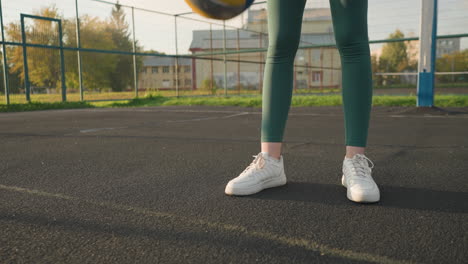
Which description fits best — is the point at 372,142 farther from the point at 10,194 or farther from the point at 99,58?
the point at 99,58

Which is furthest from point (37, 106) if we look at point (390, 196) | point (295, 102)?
point (390, 196)

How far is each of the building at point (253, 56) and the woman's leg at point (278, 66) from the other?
9914mm

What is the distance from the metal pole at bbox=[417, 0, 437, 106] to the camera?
5.42 meters

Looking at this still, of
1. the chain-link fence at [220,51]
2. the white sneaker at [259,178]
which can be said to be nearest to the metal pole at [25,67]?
the chain-link fence at [220,51]

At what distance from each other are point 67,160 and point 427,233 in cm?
180

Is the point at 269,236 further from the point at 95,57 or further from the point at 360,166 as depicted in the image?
the point at 95,57

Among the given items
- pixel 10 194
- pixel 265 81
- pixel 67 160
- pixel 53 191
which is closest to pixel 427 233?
pixel 265 81

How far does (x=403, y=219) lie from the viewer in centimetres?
107

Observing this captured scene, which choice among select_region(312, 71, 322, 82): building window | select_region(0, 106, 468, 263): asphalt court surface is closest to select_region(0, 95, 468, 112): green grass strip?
select_region(0, 106, 468, 263): asphalt court surface

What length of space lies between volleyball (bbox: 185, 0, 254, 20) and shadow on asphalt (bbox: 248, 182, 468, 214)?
0.73 m

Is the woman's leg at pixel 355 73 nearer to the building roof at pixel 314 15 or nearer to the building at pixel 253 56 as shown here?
the building roof at pixel 314 15

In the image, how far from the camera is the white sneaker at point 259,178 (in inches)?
52.6

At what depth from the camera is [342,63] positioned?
145cm

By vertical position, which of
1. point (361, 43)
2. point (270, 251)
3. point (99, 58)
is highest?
point (99, 58)
